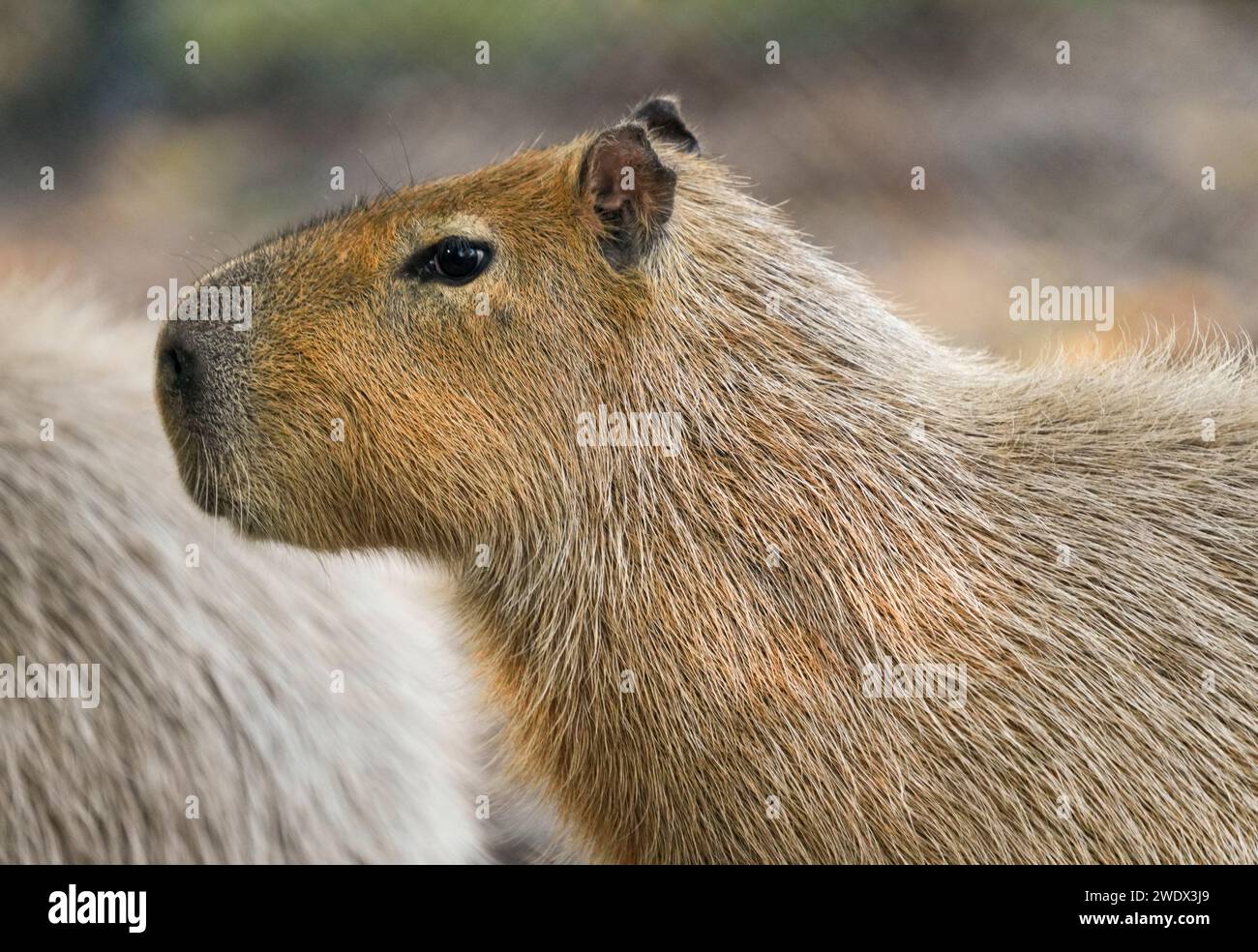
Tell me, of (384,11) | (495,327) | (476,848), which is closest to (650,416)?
(495,327)

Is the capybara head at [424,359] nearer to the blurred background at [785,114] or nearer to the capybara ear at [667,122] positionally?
the capybara ear at [667,122]

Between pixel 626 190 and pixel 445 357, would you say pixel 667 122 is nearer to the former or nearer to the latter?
pixel 626 190

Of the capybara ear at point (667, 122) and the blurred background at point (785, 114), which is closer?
the capybara ear at point (667, 122)

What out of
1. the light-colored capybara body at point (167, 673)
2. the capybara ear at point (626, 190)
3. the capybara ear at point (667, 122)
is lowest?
the light-colored capybara body at point (167, 673)

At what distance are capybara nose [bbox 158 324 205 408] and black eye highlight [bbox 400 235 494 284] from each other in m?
0.22

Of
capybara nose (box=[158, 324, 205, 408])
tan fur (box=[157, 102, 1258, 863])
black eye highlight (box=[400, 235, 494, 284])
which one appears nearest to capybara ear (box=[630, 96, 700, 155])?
tan fur (box=[157, 102, 1258, 863])

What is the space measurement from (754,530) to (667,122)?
0.49 metres

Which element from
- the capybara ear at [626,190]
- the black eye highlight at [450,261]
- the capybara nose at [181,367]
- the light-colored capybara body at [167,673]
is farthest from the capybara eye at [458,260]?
the light-colored capybara body at [167,673]

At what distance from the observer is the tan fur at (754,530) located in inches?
42.3

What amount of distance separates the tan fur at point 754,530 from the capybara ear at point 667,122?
0.13 metres

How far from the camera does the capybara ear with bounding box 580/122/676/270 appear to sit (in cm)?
108

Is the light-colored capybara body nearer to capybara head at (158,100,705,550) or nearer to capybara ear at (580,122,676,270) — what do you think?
capybara head at (158,100,705,550)

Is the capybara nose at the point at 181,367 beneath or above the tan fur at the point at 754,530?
above

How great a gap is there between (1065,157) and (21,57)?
5.23 ft
